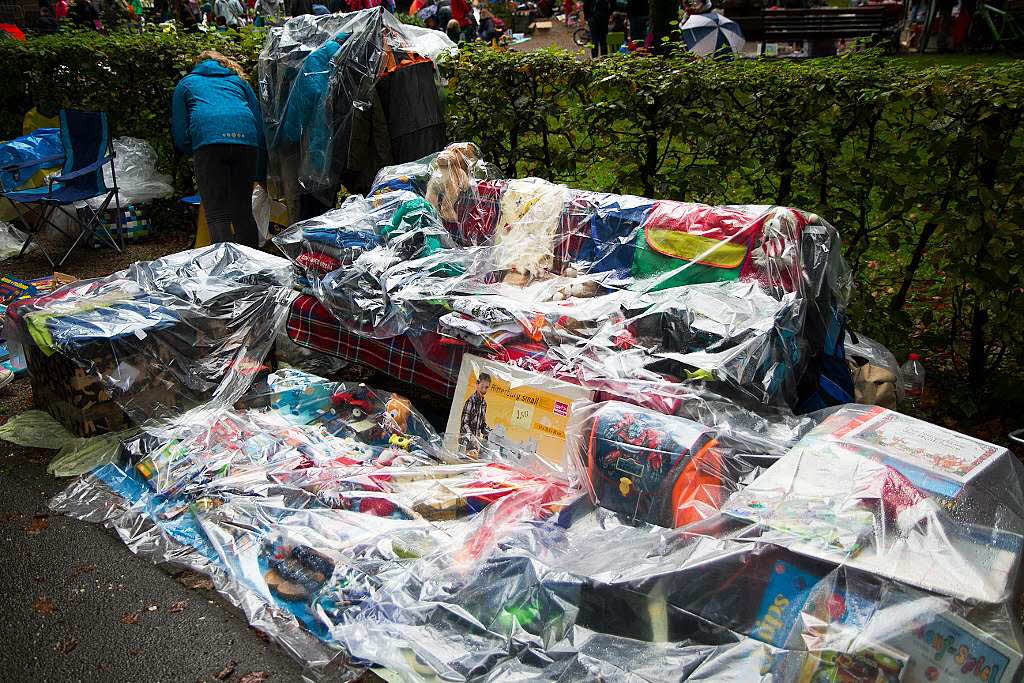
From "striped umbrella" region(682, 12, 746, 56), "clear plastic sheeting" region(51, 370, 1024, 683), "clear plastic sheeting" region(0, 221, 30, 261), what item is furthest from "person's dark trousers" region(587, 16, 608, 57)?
"clear plastic sheeting" region(51, 370, 1024, 683)

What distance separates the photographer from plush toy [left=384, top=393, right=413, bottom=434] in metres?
3.90

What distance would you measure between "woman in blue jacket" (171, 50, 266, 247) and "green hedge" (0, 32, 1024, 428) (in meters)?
1.47

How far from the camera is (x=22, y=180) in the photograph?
7.08 m

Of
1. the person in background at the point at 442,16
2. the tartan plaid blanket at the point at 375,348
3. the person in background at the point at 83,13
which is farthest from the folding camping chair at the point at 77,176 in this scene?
the person in background at the point at 83,13

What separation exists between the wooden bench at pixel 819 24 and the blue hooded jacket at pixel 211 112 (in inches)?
389

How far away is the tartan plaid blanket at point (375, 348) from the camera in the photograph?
3.91 m

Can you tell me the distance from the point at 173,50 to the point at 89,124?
1.08 metres

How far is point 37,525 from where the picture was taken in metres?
3.52

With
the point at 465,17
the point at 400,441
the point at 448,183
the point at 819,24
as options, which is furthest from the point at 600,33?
the point at 400,441

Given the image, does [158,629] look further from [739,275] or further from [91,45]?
[91,45]

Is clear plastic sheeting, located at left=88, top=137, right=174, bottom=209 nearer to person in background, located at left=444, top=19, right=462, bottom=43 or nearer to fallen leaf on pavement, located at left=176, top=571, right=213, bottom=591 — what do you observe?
fallen leaf on pavement, located at left=176, top=571, right=213, bottom=591

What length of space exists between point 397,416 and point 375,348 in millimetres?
466

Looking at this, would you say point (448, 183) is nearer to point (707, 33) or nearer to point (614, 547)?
point (614, 547)

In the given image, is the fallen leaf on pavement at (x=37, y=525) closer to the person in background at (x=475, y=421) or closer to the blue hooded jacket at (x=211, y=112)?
the person in background at (x=475, y=421)
